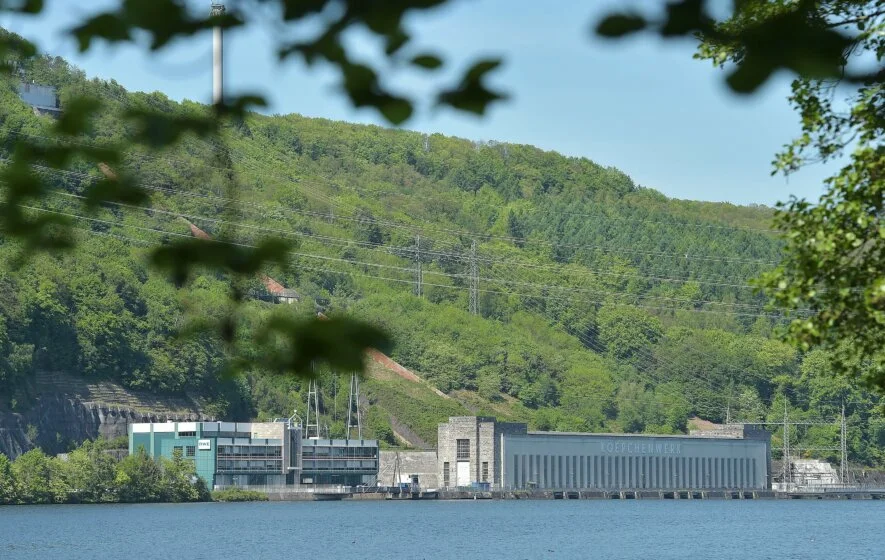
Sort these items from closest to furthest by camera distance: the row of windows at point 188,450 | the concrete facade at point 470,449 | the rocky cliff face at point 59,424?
the rocky cliff face at point 59,424 < the row of windows at point 188,450 < the concrete facade at point 470,449

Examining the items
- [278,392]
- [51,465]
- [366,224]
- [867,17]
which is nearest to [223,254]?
[867,17]

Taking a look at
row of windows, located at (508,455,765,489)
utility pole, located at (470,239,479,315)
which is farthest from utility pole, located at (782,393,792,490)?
utility pole, located at (470,239,479,315)

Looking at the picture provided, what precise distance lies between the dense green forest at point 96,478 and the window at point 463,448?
27.5m

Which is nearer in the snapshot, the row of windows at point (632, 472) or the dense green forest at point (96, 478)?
the dense green forest at point (96, 478)

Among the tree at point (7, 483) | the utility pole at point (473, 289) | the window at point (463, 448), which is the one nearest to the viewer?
the tree at point (7, 483)

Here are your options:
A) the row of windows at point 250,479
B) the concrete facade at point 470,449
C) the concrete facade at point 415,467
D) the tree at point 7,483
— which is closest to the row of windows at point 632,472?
the concrete facade at point 470,449

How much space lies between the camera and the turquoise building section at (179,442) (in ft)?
367

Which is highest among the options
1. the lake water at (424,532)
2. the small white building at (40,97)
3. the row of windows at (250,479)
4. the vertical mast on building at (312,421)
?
the small white building at (40,97)

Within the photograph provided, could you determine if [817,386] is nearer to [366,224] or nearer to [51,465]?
[366,224]

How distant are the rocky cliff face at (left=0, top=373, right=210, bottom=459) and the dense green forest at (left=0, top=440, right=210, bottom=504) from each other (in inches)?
125

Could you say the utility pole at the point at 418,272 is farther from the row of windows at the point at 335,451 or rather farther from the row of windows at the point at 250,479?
the row of windows at the point at 250,479

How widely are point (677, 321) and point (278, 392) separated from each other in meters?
70.5

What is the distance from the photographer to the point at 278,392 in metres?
A: 135

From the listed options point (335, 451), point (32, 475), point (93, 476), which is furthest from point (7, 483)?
point (335, 451)
